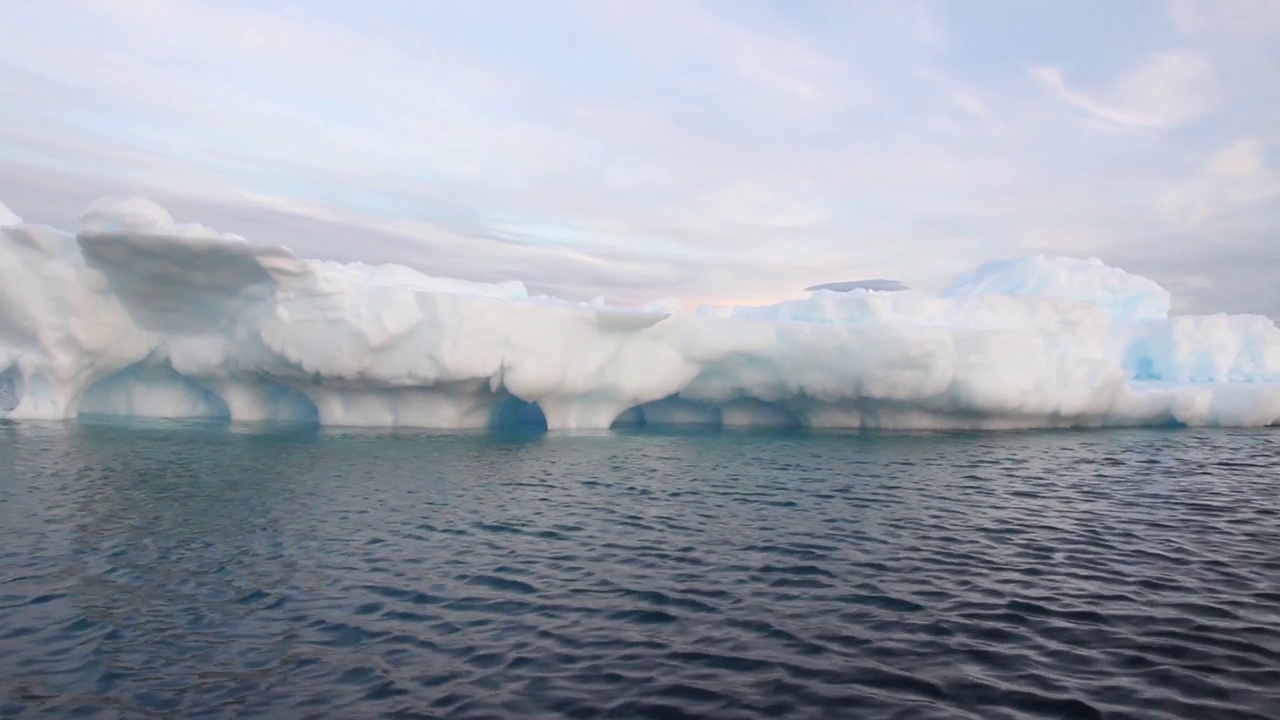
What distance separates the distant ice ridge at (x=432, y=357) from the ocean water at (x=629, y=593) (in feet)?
21.4

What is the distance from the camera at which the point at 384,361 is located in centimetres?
2283

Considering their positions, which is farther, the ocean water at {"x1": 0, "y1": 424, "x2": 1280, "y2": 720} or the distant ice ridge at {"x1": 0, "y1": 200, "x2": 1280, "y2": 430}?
the distant ice ridge at {"x1": 0, "y1": 200, "x2": 1280, "y2": 430}

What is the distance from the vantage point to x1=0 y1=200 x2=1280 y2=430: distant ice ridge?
2247cm

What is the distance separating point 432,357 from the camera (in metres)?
22.5

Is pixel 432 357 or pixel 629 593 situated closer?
pixel 629 593

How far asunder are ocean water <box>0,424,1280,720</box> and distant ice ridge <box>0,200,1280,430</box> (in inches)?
256

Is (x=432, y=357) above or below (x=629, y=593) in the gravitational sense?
above

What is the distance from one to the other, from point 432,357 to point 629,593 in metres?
15.2

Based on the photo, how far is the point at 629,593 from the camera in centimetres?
867

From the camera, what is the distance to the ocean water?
20.2 ft

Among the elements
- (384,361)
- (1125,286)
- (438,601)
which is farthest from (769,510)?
(1125,286)

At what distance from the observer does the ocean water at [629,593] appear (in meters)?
6.17

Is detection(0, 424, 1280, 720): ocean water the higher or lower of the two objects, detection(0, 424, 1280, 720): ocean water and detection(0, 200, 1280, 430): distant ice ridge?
the lower

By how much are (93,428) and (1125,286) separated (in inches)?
1851
